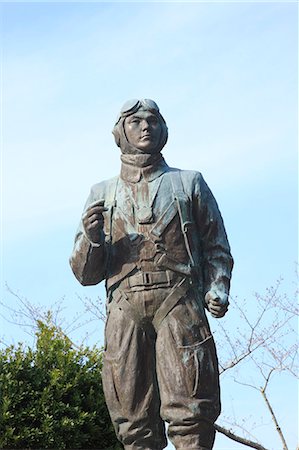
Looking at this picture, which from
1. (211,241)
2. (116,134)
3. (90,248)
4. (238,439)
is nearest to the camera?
(90,248)

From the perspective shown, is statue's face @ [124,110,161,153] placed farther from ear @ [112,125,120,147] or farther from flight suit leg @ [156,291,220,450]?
flight suit leg @ [156,291,220,450]

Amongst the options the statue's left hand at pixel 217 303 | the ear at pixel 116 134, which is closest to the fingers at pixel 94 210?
Result: the ear at pixel 116 134

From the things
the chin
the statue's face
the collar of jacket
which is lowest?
the collar of jacket

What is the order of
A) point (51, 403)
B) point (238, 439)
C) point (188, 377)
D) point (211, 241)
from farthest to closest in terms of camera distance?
point (238, 439)
point (51, 403)
point (211, 241)
point (188, 377)

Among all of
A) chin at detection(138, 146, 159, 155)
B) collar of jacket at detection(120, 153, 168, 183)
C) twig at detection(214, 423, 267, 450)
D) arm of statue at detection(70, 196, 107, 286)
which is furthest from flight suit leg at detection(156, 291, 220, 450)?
twig at detection(214, 423, 267, 450)

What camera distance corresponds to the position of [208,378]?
23.8ft

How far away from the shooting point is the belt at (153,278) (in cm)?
736

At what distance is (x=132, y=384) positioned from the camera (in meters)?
7.29

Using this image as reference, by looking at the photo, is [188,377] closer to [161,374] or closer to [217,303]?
[161,374]

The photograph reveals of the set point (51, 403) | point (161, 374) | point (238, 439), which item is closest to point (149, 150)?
point (161, 374)

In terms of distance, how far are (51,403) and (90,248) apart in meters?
3.42

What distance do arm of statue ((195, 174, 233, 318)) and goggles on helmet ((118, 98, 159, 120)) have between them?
0.60 metres

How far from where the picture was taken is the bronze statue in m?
7.24

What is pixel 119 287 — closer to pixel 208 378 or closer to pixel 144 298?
pixel 144 298
